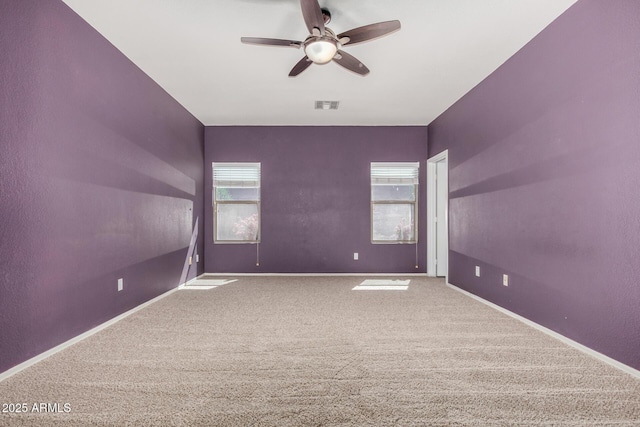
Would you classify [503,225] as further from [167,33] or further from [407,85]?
[167,33]

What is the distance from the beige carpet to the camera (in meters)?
1.63

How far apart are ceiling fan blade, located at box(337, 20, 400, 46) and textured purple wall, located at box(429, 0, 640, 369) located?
1455mm

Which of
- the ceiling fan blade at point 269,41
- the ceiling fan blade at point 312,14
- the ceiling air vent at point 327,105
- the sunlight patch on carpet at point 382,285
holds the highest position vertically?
the ceiling air vent at point 327,105

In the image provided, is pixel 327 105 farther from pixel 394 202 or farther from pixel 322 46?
pixel 322 46

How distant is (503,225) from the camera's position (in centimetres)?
353

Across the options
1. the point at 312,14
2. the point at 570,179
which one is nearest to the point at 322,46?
the point at 312,14

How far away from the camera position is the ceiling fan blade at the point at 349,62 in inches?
114

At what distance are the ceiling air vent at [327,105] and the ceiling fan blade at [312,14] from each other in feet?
7.51

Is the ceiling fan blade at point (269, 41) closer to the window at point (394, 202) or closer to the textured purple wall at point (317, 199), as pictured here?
the textured purple wall at point (317, 199)

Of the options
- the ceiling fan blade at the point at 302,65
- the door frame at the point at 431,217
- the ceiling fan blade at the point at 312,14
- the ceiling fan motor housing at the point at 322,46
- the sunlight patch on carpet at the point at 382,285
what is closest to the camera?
the ceiling fan blade at the point at 312,14

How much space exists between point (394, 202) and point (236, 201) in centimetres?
286

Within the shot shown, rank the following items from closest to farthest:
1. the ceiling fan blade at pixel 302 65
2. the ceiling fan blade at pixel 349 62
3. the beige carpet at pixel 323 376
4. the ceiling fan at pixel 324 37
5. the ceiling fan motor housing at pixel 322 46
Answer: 1. the beige carpet at pixel 323 376
2. the ceiling fan at pixel 324 37
3. the ceiling fan motor housing at pixel 322 46
4. the ceiling fan blade at pixel 349 62
5. the ceiling fan blade at pixel 302 65

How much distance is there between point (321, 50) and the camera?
2.63 m

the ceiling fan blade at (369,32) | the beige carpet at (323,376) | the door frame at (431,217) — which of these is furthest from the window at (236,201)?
the ceiling fan blade at (369,32)
